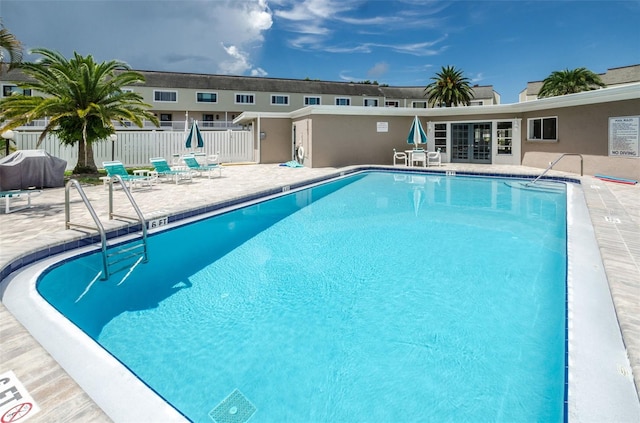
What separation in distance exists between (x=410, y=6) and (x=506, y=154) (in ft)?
36.0

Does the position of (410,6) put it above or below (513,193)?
above

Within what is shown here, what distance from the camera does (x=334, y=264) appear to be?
5473 mm

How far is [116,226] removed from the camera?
6113 mm

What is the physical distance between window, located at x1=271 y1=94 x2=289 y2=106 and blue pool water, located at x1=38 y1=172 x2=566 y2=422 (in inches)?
1370

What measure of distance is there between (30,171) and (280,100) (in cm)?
3220

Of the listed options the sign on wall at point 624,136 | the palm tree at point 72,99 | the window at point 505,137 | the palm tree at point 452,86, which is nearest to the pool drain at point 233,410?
the palm tree at point 72,99

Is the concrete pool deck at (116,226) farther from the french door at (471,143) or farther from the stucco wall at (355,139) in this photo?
the french door at (471,143)

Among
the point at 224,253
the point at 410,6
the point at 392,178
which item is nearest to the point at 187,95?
the point at 410,6

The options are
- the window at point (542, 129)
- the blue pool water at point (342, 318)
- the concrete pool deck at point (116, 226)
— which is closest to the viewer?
the concrete pool deck at point (116, 226)

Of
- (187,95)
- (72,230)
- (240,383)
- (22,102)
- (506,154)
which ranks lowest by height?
(240,383)

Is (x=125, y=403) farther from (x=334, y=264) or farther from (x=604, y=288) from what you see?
(x=604, y=288)

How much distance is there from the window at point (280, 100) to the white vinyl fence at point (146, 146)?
19.5 metres

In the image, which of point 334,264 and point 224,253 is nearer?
point 334,264

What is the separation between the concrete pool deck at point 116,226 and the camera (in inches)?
79.7
